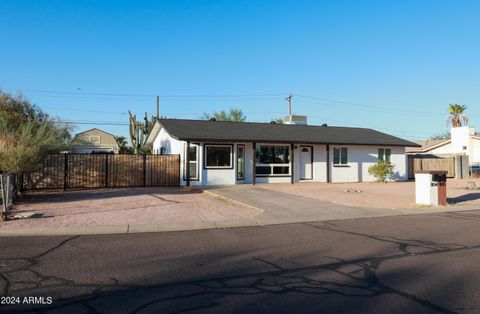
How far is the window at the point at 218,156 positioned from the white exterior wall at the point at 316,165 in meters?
0.25

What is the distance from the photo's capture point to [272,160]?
25000mm

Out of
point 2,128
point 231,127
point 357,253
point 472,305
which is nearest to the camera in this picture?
point 472,305

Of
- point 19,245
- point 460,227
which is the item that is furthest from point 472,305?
point 19,245

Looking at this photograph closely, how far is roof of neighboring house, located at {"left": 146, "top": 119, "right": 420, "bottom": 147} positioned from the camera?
2300cm

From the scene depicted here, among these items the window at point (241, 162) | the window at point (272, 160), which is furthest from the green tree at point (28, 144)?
the window at point (272, 160)

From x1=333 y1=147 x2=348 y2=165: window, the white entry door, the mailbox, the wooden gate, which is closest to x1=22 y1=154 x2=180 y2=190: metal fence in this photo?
the white entry door

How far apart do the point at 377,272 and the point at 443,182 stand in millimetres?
10947

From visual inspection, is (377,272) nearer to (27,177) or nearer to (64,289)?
(64,289)

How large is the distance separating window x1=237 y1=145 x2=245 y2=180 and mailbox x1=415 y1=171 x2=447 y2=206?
10.7 meters

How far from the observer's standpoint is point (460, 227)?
35.0ft

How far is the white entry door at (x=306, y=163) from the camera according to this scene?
26.0m

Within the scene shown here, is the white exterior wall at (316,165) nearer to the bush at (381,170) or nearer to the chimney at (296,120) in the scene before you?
the bush at (381,170)

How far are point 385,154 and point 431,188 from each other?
46.8ft

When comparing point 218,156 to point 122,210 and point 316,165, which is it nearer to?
point 316,165
